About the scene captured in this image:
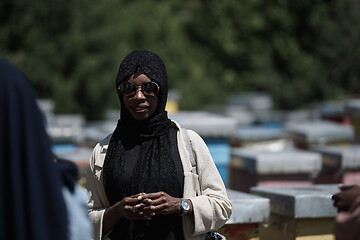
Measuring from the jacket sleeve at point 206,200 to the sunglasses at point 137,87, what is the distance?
0.26 metres

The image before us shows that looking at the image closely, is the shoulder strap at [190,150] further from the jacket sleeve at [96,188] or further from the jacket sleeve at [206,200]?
the jacket sleeve at [96,188]

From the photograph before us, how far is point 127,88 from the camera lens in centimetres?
358

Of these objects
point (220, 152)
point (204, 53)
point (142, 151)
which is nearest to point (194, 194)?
point (142, 151)

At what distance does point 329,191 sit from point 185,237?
1434 mm

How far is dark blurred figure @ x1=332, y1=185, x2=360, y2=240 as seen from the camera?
276 centimetres

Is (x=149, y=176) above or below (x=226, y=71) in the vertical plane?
below

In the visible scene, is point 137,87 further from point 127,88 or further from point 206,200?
point 206,200

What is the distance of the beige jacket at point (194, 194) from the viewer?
11.3 ft

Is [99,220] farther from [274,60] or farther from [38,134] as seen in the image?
[274,60]

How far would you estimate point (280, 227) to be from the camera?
4.61 metres

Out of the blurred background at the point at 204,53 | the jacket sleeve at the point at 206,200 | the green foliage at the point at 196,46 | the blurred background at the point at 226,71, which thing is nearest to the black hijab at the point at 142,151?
the jacket sleeve at the point at 206,200

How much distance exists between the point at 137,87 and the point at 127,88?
0.05 meters

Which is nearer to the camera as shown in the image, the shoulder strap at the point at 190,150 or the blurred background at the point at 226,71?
the shoulder strap at the point at 190,150

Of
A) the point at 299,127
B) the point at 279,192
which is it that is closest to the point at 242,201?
the point at 279,192
